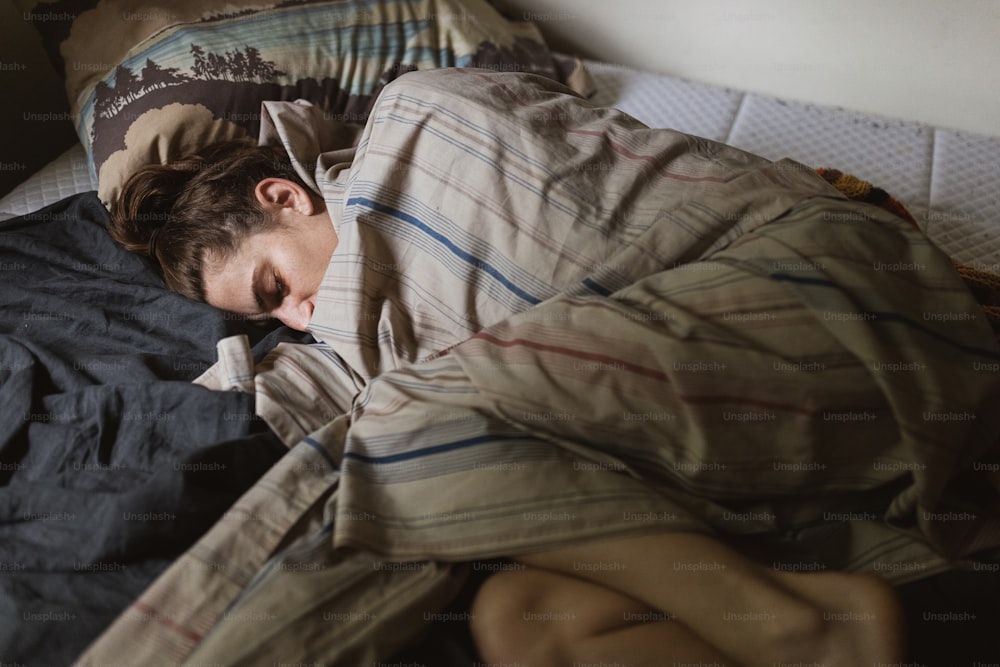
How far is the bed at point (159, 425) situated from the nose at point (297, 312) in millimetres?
29

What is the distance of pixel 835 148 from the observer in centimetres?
140

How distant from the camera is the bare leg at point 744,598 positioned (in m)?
0.64

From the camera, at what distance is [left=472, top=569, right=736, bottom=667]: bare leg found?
641 millimetres

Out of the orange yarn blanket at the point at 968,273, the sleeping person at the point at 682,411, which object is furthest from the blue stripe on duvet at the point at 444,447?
the orange yarn blanket at the point at 968,273

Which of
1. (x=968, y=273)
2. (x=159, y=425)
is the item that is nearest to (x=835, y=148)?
(x=968, y=273)

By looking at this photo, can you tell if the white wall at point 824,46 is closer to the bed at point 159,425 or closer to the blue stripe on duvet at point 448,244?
the bed at point 159,425

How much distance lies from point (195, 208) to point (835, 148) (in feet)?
3.91

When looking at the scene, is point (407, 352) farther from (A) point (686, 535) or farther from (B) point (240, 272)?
(A) point (686, 535)

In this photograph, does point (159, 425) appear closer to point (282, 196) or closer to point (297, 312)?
point (297, 312)

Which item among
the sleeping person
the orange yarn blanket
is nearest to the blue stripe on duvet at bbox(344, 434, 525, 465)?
the sleeping person

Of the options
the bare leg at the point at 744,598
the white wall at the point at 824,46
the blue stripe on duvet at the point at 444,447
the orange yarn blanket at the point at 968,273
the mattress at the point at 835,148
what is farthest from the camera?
the white wall at the point at 824,46

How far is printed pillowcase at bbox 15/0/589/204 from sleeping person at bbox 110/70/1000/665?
57 cm

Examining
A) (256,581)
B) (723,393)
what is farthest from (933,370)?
(256,581)

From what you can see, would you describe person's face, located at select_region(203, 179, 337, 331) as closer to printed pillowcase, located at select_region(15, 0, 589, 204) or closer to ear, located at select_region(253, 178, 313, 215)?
ear, located at select_region(253, 178, 313, 215)
